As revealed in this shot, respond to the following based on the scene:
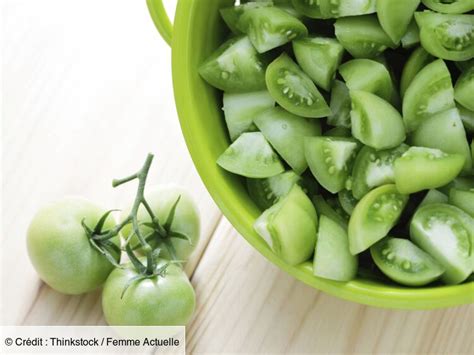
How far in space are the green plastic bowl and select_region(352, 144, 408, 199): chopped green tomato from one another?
0.09 m

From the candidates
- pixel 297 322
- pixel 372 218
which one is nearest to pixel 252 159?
pixel 372 218

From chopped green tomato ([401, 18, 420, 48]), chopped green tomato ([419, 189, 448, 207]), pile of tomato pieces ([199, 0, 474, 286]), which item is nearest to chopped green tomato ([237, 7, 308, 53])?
pile of tomato pieces ([199, 0, 474, 286])

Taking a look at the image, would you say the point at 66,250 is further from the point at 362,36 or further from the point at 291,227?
the point at 362,36

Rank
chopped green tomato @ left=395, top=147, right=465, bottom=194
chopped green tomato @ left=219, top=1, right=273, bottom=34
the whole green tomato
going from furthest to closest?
the whole green tomato
chopped green tomato @ left=219, top=1, right=273, bottom=34
chopped green tomato @ left=395, top=147, right=465, bottom=194

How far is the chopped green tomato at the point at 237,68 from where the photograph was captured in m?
0.91

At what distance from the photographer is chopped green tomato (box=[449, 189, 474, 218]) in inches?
33.8

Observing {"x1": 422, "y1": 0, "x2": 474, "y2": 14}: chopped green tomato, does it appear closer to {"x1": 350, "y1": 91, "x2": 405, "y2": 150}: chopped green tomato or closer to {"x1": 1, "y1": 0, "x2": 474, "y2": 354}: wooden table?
{"x1": 350, "y1": 91, "x2": 405, "y2": 150}: chopped green tomato

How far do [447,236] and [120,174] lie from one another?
46cm

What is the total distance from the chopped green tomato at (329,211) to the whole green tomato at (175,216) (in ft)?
0.61

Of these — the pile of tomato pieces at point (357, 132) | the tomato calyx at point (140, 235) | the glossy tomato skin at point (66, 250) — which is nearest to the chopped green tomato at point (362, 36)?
the pile of tomato pieces at point (357, 132)

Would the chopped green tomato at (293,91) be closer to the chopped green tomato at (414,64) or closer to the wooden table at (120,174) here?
the chopped green tomato at (414,64)

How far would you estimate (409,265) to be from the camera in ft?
2.82

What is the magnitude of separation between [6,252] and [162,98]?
28 centimetres

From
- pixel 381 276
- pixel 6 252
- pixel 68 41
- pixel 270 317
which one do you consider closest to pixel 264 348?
pixel 270 317
